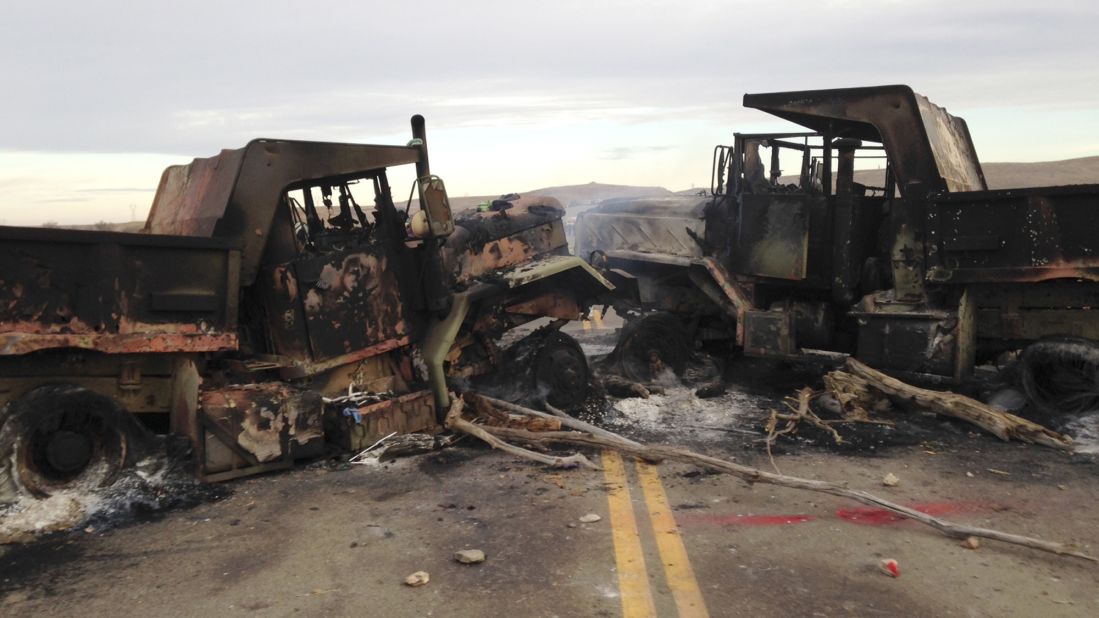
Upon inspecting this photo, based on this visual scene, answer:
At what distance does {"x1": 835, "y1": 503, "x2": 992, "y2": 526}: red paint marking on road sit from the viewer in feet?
16.3

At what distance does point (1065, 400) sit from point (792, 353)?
8.00ft

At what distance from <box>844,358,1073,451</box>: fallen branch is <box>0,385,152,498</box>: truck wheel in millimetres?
6123

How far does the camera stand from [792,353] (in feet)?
28.2

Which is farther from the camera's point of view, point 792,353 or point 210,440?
point 792,353

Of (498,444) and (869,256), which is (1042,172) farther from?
(498,444)

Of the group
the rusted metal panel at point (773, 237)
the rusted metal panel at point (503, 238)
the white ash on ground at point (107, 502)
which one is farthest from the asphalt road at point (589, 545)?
the rusted metal panel at point (773, 237)

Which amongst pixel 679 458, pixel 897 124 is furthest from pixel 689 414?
pixel 897 124

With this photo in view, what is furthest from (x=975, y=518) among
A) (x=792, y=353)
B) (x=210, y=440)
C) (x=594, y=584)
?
(x=210, y=440)

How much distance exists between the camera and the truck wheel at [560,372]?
7625 millimetres

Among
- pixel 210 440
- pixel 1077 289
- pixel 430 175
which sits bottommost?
pixel 210 440

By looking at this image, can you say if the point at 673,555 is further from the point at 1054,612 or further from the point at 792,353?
the point at 792,353

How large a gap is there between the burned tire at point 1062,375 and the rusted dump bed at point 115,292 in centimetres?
659

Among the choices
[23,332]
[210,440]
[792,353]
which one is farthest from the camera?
[792,353]

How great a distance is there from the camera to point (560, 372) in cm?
773
